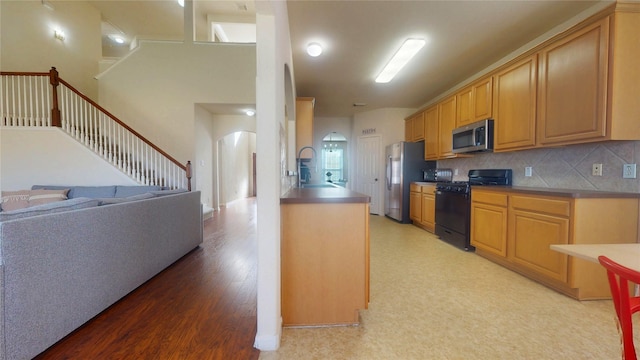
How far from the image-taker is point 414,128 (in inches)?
207

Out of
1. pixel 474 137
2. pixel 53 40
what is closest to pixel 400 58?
pixel 474 137

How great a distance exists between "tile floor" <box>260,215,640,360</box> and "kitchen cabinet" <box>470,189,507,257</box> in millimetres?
323

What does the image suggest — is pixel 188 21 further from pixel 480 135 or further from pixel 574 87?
pixel 574 87

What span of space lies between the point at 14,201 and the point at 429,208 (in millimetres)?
5788

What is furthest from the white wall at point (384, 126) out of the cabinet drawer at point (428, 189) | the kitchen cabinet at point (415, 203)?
the cabinet drawer at point (428, 189)

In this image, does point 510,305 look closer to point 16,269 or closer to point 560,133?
point 560,133

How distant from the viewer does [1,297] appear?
3.96 feet

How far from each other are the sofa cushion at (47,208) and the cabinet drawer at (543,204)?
3780 millimetres

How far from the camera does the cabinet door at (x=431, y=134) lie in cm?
440

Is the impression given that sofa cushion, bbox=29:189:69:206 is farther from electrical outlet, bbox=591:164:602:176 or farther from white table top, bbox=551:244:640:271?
electrical outlet, bbox=591:164:602:176

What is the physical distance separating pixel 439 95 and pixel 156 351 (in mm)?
5494

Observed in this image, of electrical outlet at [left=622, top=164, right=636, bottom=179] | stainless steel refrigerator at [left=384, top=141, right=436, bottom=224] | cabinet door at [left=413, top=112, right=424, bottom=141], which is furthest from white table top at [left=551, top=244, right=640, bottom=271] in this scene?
cabinet door at [left=413, top=112, right=424, bottom=141]

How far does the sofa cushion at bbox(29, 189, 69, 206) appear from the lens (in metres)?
3.07

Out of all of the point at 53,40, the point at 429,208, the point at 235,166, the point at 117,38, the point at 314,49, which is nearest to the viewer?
the point at 314,49
